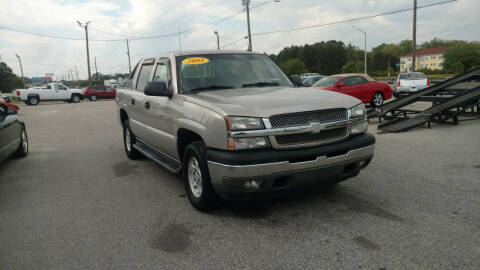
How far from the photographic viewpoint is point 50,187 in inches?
226

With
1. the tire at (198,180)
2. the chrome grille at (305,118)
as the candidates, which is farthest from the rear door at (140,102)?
the chrome grille at (305,118)

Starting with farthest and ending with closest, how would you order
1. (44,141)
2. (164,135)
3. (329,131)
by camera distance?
(44,141)
(164,135)
(329,131)

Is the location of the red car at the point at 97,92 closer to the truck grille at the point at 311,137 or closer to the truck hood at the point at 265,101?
the truck hood at the point at 265,101

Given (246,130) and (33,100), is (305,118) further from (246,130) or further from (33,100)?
(33,100)

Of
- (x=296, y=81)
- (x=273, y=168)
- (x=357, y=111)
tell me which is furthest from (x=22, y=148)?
(x=357, y=111)

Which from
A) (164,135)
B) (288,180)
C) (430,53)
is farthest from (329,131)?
(430,53)

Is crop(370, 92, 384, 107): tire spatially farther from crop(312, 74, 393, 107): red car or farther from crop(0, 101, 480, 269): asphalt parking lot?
crop(0, 101, 480, 269): asphalt parking lot

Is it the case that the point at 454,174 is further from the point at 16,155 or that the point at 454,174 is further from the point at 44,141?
the point at 44,141

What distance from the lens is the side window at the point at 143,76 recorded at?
6082mm

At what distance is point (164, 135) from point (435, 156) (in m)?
4.69

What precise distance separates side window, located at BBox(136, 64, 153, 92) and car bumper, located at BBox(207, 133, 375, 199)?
2.75 metres

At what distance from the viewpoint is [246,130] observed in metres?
3.63

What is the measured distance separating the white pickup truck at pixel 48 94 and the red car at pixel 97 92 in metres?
2.03

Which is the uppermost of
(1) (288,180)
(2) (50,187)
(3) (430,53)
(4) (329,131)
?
(3) (430,53)
